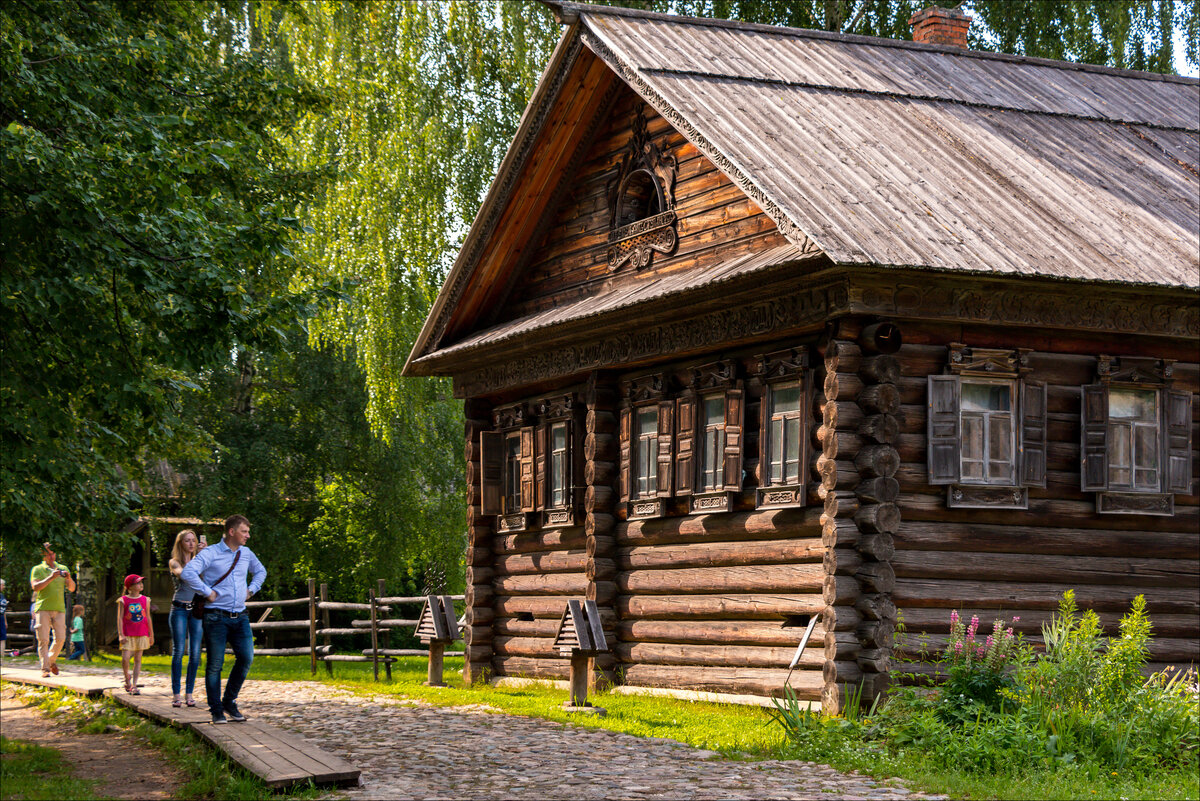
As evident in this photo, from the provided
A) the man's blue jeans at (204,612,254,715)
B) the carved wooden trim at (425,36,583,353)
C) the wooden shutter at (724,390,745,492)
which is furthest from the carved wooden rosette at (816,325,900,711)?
the carved wooden trim at (425,36,583,353)

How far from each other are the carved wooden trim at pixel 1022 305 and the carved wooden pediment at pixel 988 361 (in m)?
0.28

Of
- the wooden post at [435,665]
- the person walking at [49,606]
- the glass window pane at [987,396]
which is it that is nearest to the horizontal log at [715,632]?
the glass window pane at [987,396]

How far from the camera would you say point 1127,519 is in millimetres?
13883

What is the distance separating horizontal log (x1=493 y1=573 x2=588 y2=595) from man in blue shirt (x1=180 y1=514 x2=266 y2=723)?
5116 millimetres

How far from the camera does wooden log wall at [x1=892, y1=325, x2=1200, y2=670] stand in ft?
42.9

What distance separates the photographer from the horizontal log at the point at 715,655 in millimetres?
13599

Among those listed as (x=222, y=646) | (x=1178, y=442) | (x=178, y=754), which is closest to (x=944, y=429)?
(x=1178, y=442)

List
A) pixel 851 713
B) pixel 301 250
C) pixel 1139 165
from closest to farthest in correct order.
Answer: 1. pixel 851 713
2. pixel 1139 165
3. pixel 301 250

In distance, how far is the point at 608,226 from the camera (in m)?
17.3

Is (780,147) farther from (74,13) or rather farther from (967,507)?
(74,13)

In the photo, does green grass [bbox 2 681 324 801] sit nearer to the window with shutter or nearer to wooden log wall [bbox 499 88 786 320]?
wooden log wall [bbox 499 88 786 320]

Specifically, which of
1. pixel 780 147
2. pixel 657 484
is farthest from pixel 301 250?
pixel 780 147

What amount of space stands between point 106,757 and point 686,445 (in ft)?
20.3

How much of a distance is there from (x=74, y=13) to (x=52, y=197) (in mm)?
4783
